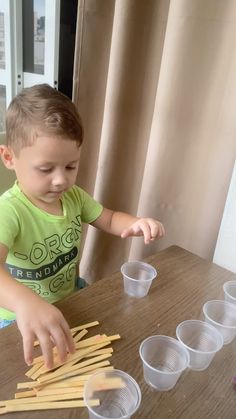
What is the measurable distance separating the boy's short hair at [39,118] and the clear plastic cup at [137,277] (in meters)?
0.28

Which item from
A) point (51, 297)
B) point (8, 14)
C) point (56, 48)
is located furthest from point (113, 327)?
point (8, 14)

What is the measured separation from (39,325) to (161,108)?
0.70 metres

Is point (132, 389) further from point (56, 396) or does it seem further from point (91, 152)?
point (91, 152)

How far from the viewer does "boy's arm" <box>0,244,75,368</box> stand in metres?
0.44

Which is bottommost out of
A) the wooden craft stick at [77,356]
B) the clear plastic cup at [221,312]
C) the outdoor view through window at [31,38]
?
the clear plastic cup at [221,312]

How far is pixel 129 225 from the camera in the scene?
2.86 ft

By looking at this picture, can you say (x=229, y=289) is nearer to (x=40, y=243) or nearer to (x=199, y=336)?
(x=199, y=336)

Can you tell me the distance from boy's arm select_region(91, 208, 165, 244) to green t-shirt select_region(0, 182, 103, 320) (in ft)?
0.26

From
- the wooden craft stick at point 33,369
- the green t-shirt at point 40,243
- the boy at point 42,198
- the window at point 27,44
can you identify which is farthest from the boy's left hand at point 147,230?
the window at point 27,44

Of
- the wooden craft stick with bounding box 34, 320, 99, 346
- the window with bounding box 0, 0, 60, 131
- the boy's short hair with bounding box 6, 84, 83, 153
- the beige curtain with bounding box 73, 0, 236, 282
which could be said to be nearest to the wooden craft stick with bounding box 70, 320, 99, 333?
the wooden craft stick with bounding box 34, 320, 99, 346

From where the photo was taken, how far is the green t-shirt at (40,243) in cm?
72

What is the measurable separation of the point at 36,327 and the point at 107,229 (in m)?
0.50

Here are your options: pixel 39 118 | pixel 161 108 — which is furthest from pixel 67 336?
pixel 161 108

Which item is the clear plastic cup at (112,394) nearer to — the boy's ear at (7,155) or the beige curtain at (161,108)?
the boy's ear at (7,155)
